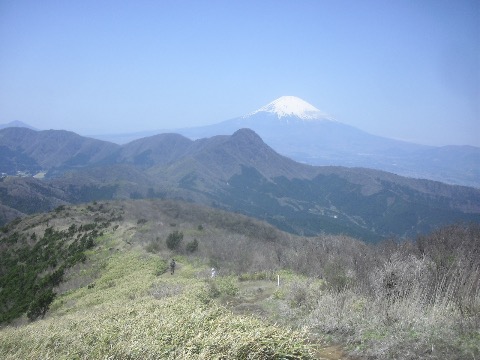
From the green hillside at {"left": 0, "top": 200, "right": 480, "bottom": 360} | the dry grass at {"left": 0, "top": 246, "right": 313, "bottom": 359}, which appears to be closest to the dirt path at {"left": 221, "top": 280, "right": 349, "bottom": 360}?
the green hillside at {"left": 0, "top": 200, "right": 480, "bottom": 360}

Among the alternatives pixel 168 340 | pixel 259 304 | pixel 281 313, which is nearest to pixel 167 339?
pixel 168 340

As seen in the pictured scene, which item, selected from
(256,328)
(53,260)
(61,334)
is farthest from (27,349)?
(53,260)

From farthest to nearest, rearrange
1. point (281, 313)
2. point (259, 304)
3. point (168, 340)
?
point (259, 304) → point (281, 313) → point (168, 340)

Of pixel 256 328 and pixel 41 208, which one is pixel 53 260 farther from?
pixel 41 208

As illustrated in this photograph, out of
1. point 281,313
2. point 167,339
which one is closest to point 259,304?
point 281,313

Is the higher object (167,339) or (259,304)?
(167,339)

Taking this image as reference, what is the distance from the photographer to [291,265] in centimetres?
2144

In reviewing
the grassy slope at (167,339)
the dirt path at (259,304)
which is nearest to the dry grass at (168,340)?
the grassy slope at (167,339)

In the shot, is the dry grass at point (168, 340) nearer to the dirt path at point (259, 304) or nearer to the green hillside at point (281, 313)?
the green hillside at point (281, 313)

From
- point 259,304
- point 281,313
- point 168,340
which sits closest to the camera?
point 168,340

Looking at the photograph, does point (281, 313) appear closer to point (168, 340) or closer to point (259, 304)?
point (259, 304)

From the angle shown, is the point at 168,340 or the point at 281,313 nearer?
the point at 168,340

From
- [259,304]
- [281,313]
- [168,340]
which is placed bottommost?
[259,304]

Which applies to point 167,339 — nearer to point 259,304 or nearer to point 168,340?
point 168,340
